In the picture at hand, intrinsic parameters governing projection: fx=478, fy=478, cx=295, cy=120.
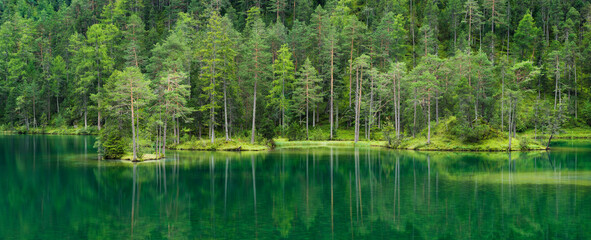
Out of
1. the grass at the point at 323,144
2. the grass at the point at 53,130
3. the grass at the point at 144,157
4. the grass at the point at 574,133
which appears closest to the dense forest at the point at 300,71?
the grass at the point at 144,157

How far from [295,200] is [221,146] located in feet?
110

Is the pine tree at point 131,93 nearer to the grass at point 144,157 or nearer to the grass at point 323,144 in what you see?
the grass at point 144,157

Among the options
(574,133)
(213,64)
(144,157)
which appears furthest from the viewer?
(574,133)

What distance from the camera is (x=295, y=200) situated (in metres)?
24.5

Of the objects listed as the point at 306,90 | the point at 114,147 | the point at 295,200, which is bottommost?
the point at 295,200

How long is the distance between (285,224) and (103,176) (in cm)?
1860

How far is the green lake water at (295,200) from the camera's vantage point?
59.8 feet

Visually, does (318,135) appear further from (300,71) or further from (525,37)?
(525,37)

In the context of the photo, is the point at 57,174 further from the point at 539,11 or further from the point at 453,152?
the point at 539,11

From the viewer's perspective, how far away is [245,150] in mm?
56469

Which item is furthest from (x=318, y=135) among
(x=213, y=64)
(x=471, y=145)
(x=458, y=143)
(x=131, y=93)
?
(x=131, y=93)

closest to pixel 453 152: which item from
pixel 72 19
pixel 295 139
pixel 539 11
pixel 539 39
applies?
pixel 295 139

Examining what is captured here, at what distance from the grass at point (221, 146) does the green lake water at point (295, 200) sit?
1429 centimetres

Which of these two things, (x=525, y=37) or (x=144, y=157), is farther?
(x=525, y=37)
